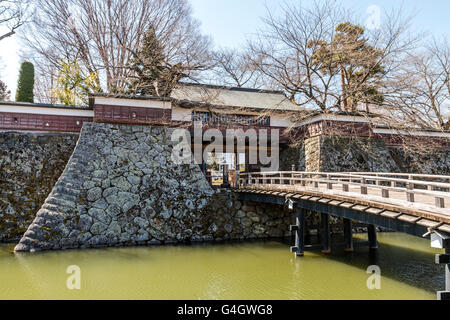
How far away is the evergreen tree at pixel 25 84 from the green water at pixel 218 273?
1026 centimetres

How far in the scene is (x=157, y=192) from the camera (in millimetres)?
15031

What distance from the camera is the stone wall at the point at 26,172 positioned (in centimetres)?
1465

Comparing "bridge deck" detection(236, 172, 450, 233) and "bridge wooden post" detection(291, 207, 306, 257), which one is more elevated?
"bridge deck" detection(236, 172, 450, 233)

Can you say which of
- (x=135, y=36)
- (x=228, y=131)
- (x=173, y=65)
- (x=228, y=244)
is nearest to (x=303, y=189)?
(x=228, y=244)

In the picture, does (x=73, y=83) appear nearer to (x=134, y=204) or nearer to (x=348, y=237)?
(x=134, y=204)

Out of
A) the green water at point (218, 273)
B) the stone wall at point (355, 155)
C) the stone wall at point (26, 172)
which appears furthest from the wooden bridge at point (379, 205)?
the stone wall at point (26, 172)

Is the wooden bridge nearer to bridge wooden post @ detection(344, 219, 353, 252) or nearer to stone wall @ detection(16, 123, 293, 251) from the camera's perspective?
bridge wooden post @ detection(344, 219, 353, 252)

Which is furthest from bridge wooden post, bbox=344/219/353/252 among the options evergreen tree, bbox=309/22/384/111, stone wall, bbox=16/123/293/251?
evergreen tree, bbox=309/22/384/111

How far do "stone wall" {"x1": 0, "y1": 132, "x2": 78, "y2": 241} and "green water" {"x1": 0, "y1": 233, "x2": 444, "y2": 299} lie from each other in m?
2.37

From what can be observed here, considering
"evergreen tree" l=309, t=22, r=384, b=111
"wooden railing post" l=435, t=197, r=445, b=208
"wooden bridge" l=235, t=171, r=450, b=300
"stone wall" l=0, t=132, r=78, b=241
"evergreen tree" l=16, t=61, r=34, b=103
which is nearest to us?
"wooden bridge" l=235, t=171, r=450, b=300

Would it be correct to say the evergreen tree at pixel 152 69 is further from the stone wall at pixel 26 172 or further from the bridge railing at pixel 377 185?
the bridge railing at pixel 377 185

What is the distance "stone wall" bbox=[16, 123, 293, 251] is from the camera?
42.0ft

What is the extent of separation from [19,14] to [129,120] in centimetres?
1293

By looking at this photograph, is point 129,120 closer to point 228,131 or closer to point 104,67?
point 228,131
